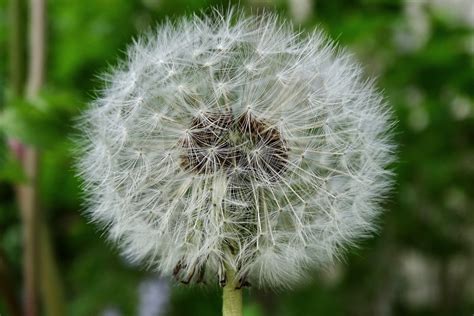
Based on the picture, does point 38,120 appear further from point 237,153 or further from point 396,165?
point 396,165

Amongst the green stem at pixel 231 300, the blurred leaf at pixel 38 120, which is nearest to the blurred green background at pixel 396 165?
the blurred leaf at pixel 38 120

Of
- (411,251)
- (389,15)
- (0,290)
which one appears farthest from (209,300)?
(411,251)

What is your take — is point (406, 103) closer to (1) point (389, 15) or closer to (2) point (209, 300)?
(1) point (389, 15)

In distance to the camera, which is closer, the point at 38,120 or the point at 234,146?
the point at 234,146

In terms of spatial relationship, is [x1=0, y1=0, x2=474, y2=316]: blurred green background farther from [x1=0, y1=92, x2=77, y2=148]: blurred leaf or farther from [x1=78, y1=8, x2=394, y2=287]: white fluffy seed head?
[x1=78, y1=8, x2=394, y2=287]: white fluffy seed head

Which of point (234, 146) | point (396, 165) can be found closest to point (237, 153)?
point (234, 146)

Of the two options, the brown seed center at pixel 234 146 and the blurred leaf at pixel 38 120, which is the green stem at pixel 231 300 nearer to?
the brown seed center at pixel 234 146
